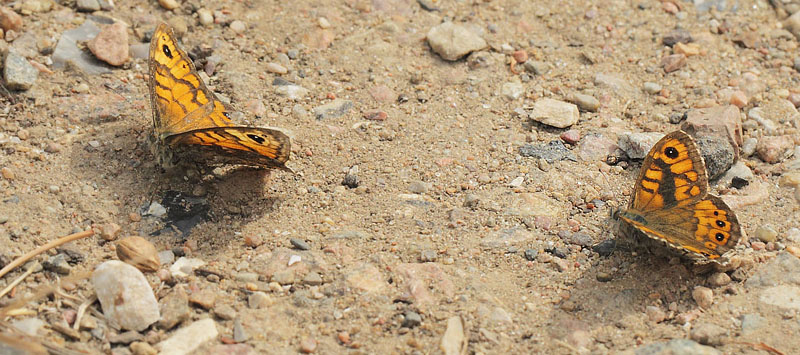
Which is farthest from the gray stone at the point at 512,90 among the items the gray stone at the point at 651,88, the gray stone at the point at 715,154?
the gray stone at the point at 715,154

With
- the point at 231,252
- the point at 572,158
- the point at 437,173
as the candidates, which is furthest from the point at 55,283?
the point at 572,158

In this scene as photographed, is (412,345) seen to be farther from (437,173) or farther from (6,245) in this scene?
(6,245)

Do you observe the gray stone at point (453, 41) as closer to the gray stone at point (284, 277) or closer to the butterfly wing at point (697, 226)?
the butterfly wing at point (697, 226)

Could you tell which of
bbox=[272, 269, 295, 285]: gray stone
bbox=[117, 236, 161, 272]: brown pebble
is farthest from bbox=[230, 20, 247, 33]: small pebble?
bbox=[272, 269, 295, 285]: gray stone

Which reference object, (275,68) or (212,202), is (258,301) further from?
(275,68)

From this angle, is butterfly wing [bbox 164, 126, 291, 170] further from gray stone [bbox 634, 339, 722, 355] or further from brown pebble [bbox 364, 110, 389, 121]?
gray stone [bbox 634, 339, 722, 355]
